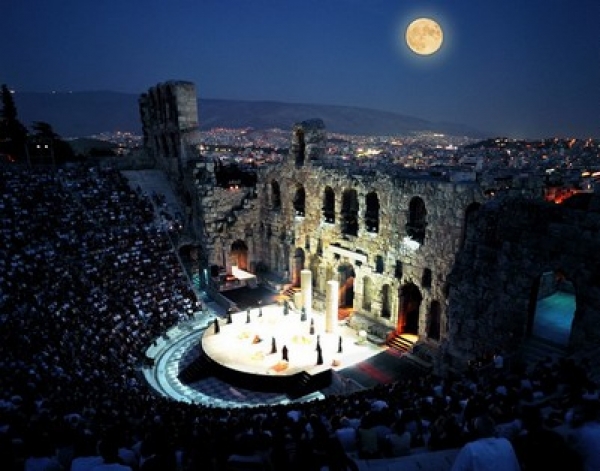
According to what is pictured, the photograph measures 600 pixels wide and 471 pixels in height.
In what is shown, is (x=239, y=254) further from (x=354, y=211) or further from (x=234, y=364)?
(x=234, y=364)

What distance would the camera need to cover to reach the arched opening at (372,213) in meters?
24.9

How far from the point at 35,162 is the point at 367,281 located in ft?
83.5

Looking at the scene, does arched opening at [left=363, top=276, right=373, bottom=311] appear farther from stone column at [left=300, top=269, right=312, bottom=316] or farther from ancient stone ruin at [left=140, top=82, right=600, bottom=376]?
stone column at [left=300, top=269, right=312, bottom=316]

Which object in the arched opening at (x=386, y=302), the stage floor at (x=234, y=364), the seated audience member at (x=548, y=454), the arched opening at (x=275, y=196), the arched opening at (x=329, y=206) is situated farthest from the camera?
the arched opening at (x=275, y=196)

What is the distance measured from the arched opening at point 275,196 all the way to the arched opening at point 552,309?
1839 centimetres

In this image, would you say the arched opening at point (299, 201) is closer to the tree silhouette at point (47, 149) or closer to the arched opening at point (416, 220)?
the arched opening at point (416, 220)

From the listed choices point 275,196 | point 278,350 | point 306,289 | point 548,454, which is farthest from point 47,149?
point 548,454

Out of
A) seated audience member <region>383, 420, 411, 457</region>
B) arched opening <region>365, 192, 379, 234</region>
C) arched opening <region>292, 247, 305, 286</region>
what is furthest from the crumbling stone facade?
arched opening <region>292, 247, 305, 286</region>

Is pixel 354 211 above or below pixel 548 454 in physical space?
below

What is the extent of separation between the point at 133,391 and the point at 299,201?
57.2 ft

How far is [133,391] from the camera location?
16.0 metres

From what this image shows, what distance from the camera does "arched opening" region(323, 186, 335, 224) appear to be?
27.7 metres

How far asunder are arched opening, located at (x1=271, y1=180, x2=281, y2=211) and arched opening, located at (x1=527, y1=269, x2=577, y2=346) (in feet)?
60.3

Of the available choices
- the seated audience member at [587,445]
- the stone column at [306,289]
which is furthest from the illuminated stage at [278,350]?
the seated audience member at [587,445]
